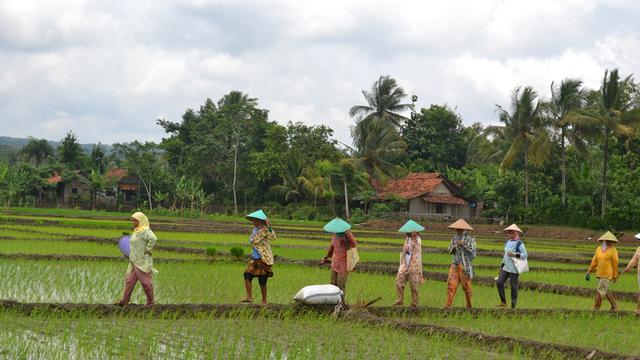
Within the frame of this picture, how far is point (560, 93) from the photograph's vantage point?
3728cm

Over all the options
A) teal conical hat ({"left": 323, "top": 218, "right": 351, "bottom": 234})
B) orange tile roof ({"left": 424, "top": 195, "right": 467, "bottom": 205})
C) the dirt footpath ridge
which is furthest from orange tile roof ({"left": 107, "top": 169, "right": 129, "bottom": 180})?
the dirt footpath ridge

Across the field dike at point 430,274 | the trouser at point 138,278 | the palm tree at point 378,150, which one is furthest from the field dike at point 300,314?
the palm tree at point 378,150

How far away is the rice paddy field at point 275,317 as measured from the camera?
23.2 feet

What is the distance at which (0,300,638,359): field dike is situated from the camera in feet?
24.5

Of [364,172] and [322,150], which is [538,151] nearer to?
[364,172]

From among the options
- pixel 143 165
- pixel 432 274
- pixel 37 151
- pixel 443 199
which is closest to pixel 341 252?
pixel 432 274

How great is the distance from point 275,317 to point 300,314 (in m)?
0.32

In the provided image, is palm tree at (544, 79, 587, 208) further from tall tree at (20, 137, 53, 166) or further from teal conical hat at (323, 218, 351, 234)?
tall tree at (20, 137, 53, 166)

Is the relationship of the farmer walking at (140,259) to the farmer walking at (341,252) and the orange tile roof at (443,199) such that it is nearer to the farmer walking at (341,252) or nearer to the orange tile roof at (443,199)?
the farmer walking at (341,252)

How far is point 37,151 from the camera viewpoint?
61.5m

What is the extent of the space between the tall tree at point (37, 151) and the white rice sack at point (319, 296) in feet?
185

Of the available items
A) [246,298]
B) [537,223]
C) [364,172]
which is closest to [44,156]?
[364,172]

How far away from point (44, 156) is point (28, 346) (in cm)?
5920

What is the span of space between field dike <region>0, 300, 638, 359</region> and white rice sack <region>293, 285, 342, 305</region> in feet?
0.39
